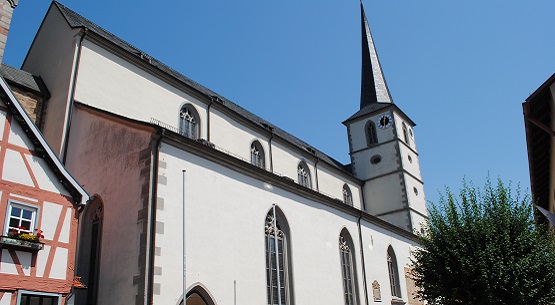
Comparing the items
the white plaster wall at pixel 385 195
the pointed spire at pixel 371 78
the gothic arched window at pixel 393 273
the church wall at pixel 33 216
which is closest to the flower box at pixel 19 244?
the church wall at pixel 33 216

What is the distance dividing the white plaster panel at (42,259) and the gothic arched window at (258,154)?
1433cm

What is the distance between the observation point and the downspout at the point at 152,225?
1127 centimetres

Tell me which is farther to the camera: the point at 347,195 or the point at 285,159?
the point at 347,195

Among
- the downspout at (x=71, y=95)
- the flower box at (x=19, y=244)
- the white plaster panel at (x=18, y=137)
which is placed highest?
the downspout at (x=71, y=95)

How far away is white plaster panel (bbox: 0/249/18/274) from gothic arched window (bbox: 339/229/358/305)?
12.7 m

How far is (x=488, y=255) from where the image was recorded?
555 inches

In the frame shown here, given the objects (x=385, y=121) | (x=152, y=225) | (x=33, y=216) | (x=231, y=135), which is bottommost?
(x=33, y=216)

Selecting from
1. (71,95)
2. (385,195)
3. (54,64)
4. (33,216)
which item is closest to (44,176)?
(33,216)

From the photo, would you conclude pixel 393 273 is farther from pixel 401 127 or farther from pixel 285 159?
pixel 401 127

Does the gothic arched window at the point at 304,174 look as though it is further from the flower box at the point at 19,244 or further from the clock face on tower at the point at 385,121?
the flower box at the point at 19,244

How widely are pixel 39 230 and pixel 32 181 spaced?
1045mm

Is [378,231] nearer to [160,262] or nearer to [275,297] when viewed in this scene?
[275,297]

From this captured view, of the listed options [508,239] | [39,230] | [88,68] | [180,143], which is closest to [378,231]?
[508,239]

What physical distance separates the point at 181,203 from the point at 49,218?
11.0 ft
